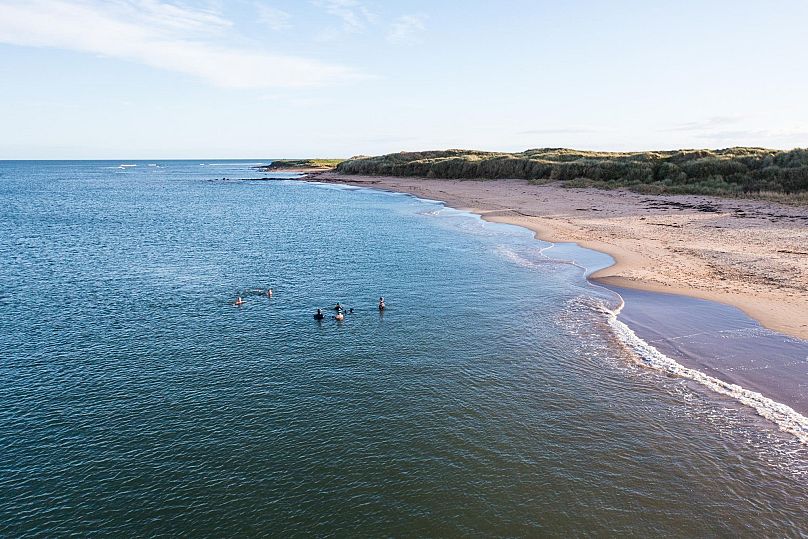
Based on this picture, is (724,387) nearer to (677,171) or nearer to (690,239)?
(690,239)

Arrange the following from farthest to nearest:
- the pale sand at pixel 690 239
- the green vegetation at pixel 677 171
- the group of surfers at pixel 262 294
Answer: the green vegetation at pixel 677 171
the group of surfers at pixel 262 294
the pale sand at pixel 690 239

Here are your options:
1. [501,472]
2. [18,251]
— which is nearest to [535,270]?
[501,472]

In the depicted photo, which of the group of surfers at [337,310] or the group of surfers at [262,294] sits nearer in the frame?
the group of surfers at [337,310]

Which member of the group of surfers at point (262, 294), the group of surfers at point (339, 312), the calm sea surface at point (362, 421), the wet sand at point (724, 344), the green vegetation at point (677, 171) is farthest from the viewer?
the green vegetation at point (677, 171)

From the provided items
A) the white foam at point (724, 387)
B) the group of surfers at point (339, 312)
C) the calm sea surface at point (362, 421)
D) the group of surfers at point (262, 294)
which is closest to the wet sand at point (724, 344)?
the white foam at point (724, 387)

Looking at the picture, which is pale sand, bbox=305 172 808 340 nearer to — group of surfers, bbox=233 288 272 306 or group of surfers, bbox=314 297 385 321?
group of surfers, bbox=314 297 385 321

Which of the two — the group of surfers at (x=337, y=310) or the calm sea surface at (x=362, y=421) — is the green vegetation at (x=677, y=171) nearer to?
the calm sea surface at (x=362, y=421)
